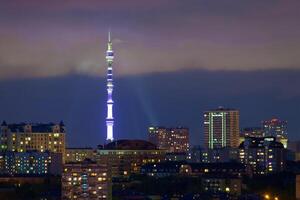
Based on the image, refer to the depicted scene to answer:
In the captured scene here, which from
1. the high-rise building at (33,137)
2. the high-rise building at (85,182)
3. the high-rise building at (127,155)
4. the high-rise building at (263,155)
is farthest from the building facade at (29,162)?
the high-rise building at (85,182)

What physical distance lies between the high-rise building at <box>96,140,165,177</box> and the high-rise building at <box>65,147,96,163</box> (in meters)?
3.09

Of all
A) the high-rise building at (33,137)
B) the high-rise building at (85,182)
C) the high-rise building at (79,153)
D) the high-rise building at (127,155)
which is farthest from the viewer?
the high-rise building at (33,137)

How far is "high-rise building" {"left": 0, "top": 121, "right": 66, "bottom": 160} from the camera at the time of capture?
83062mm

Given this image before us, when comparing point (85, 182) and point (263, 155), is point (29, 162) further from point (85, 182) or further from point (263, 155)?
point (85, 182)

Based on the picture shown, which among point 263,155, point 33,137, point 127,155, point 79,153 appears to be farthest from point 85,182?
point 33,137

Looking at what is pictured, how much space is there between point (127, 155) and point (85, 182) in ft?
71.0

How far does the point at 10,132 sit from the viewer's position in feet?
274

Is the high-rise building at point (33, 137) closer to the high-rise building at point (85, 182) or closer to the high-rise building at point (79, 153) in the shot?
the high-rise building at point (79, 153)

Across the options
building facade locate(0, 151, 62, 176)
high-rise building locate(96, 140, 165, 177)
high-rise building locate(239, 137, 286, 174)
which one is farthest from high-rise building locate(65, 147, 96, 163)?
high-rise building locate(239, 137, 286, 174)

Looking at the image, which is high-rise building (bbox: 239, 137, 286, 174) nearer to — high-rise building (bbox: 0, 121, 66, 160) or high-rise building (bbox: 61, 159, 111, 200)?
high-rise building (bbox: 0, 121, 66, 160)

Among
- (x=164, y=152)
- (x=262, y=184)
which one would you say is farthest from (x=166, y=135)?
(x=262, y=184)

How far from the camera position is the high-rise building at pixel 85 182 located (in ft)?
177

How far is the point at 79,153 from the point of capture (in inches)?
3285

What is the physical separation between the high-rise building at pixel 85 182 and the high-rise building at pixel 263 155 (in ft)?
55.1
